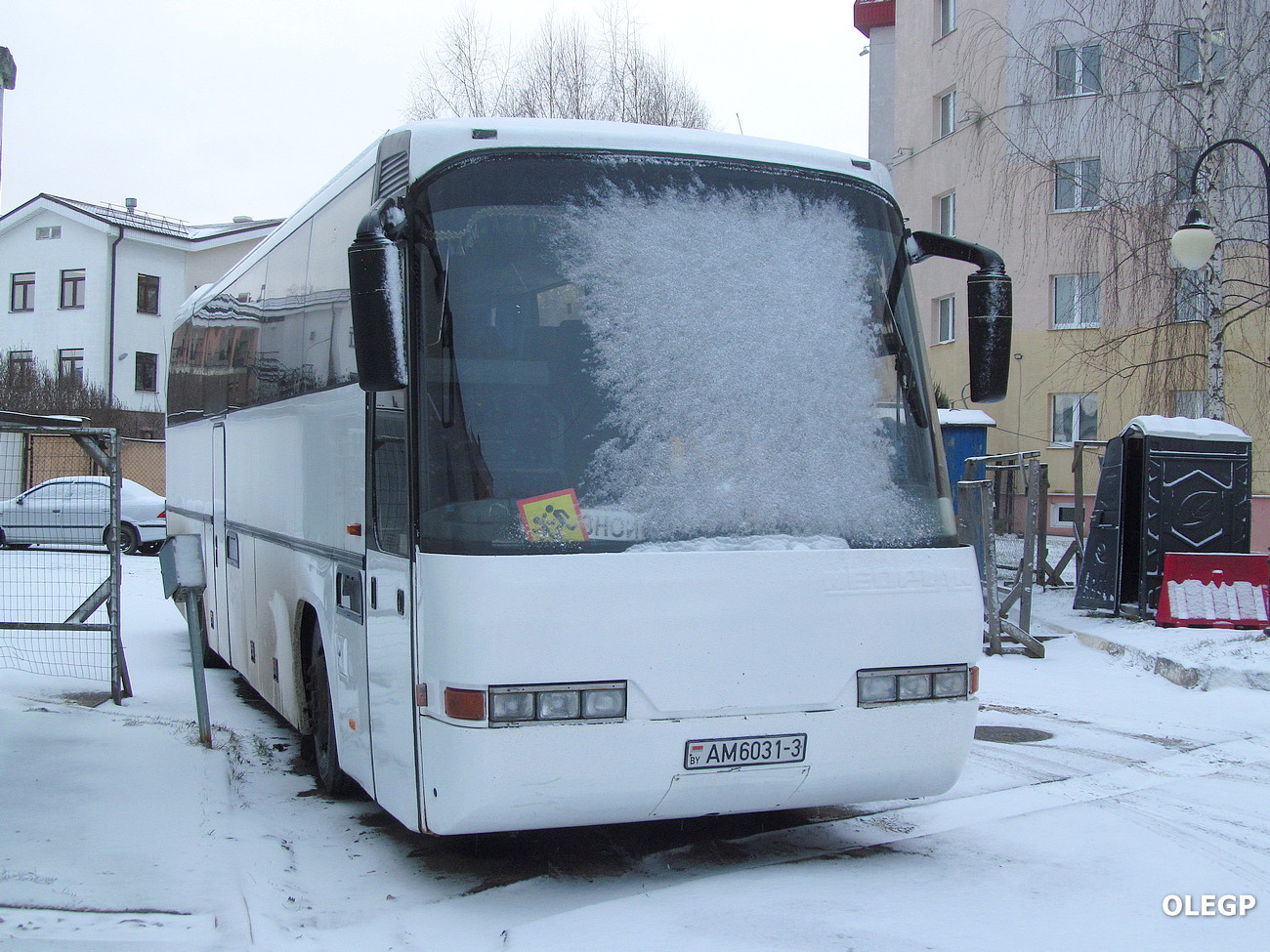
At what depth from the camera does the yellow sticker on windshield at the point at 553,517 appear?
4.65 metres

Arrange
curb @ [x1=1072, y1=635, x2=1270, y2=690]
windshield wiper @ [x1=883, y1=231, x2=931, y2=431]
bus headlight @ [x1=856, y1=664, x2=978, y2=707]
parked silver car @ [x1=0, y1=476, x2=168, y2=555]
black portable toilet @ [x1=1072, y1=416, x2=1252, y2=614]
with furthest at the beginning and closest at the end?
parked silver car @ [x1=0, y1=476, x2=168, y2=555] → black portable toilet @ [x1=1072, y1=416, x2=1252, y2=614] → curb @ [x1=1072, y1=635, x2=1270, y2=690] → windshield wiper @ [x1=883, y1=231, x2=931, y2=431] → bus headlight @ [x1=856, y1=664, x2=978, y2=707]

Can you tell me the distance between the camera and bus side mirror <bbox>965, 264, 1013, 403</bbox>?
554 centimetres

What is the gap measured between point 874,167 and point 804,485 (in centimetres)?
156

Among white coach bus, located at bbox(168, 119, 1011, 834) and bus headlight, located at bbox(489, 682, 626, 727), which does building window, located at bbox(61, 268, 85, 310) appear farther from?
bus headlight, located at bbox(489, 682, 626, 727)

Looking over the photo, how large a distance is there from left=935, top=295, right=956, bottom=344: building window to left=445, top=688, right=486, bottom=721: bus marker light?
28.6 m

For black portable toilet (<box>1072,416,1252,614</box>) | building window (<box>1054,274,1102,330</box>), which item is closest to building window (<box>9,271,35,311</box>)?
building window (<box>1054,274,1102,330</box>)

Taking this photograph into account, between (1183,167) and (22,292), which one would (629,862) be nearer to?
(1183,167)

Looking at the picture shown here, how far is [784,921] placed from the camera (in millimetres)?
4484

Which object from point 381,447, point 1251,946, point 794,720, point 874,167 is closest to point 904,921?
point 794,720

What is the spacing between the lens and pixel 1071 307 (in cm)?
2808

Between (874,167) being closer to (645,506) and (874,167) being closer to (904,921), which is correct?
(645,506)

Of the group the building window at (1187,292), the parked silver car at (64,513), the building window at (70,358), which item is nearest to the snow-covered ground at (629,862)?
the parked silver car at (64,513)

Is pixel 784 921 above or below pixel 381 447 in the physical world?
below

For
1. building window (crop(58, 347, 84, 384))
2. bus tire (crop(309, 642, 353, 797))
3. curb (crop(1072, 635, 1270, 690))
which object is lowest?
curb (crop(1072, 635, 1270, 690))
